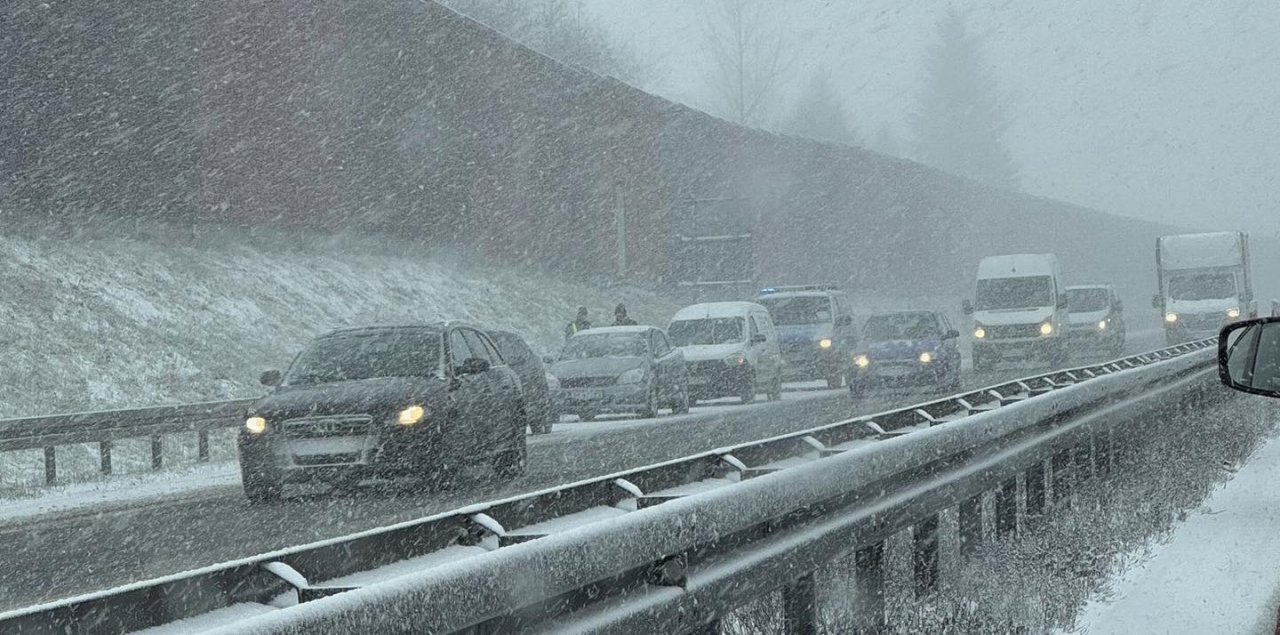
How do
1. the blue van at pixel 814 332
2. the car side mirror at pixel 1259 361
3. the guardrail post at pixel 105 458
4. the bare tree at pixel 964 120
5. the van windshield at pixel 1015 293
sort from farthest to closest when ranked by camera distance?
the bare tree at pixel 964 120
the van windshield at pixel 1015 293
the blue van at pixel 814 332
the guardrail post at pixel 105 458
the car side mirror at pixel 1259 361

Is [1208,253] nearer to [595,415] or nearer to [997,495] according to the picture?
[595,415]

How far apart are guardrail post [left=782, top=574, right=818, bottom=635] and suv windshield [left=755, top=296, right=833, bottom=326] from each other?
27426 mm

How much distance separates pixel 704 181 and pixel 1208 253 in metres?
13.9

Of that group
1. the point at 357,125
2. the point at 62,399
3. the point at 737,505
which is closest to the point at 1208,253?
the point at 357,125

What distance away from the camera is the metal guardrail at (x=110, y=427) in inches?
615

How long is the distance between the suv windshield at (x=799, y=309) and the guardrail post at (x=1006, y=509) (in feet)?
79.7

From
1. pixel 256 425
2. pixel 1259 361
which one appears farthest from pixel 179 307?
pixel 1259 361

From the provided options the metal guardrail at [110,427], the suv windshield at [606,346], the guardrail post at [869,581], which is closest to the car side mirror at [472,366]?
the metal guardrail at [110,427]

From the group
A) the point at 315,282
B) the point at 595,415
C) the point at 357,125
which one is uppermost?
the point at 357,125

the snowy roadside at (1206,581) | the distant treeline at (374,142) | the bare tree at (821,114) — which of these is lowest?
the snowy roadside at (1206,581)

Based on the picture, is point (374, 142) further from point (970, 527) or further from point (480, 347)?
point (970, 527)

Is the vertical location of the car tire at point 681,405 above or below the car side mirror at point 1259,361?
below

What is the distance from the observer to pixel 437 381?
1333 centimetres

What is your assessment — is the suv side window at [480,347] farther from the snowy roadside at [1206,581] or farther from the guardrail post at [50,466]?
the snowy roadside at [1206,581]
